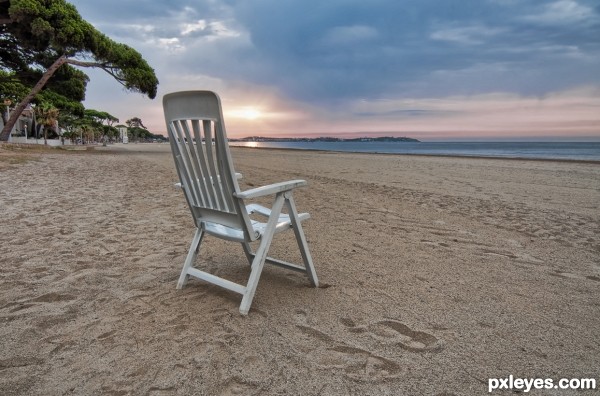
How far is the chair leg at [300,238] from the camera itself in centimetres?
242

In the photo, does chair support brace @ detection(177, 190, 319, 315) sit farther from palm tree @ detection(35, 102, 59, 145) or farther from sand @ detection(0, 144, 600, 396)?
palm tree @ detection(35, 102, 59, 145)

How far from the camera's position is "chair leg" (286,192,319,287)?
2420 millimetres

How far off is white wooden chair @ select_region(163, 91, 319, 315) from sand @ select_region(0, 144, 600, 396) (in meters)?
0.40

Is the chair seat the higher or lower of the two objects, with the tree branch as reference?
lower

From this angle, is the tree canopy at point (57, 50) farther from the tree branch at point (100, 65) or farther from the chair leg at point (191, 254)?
the chair leg at point (191, 254)

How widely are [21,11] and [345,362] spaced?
2215 cm

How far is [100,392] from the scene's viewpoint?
64.0 inches

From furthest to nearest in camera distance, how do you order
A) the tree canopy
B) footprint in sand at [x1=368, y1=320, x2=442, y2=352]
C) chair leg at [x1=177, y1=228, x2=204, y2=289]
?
the tree canopy < chair leg at [x1=177, y1=228, x2=204, y2=289] < footprint in sand at [x1=368, y1=320, x2=442, y2=352]

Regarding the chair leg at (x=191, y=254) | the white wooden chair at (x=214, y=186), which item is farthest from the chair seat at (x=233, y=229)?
the chair leg at (x=191, y=254)

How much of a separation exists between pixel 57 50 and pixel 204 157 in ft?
77.0

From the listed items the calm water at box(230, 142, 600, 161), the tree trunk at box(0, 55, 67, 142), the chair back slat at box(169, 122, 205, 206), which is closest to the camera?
the chair back slat at box(169, 122, 205, 206)

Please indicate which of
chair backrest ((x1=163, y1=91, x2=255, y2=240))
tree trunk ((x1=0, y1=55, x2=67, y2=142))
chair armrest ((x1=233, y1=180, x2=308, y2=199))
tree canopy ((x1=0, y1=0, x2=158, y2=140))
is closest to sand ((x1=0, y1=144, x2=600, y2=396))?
chair backrest ((x1=163, y1=91, x2=255, y2=240))

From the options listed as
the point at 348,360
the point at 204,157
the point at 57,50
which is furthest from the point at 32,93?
the point at 348,360

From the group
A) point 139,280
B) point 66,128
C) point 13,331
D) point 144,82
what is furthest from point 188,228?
point 66,128
